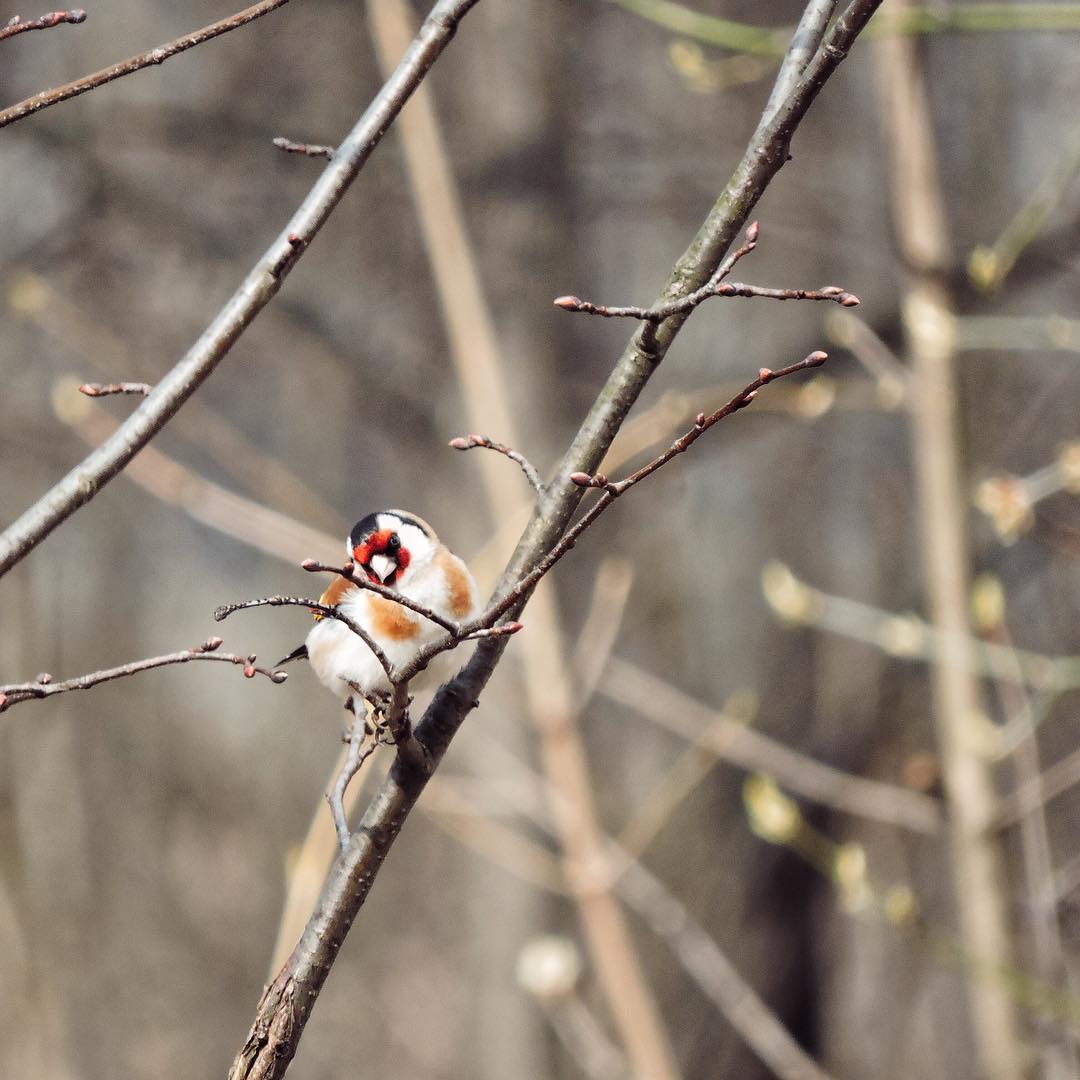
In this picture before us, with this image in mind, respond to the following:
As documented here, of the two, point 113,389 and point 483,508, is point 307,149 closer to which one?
point 113,389

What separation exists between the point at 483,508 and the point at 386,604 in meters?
2.10

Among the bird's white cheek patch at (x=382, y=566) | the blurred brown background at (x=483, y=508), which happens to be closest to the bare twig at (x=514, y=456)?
the bird's white cheek patch at (x=382, y=566)

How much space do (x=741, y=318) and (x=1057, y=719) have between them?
125 cm

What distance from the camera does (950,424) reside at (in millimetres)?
2559

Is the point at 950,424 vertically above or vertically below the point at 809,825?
above

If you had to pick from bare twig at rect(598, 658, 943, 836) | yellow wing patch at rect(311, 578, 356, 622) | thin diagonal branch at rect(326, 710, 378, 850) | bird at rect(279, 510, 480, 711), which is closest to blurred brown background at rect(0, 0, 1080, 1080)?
bare twig at rect(598, 658, 943, 836)

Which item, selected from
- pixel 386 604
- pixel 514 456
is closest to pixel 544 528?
pixel 514 456

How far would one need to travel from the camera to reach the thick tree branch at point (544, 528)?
874 mm

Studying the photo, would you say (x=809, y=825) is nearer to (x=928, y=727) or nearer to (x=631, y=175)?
(x=928, y=727)

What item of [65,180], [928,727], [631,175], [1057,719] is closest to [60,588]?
[65,180]

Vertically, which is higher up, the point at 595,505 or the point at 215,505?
the point at 215,505

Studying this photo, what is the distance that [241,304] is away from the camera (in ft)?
3.19

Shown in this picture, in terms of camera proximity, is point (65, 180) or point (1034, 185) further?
point (65, 180)

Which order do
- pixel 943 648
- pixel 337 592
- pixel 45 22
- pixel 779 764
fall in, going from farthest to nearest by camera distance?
pixel 779 764, pixel 943 648, pixel 337 592, pixel 45 22
